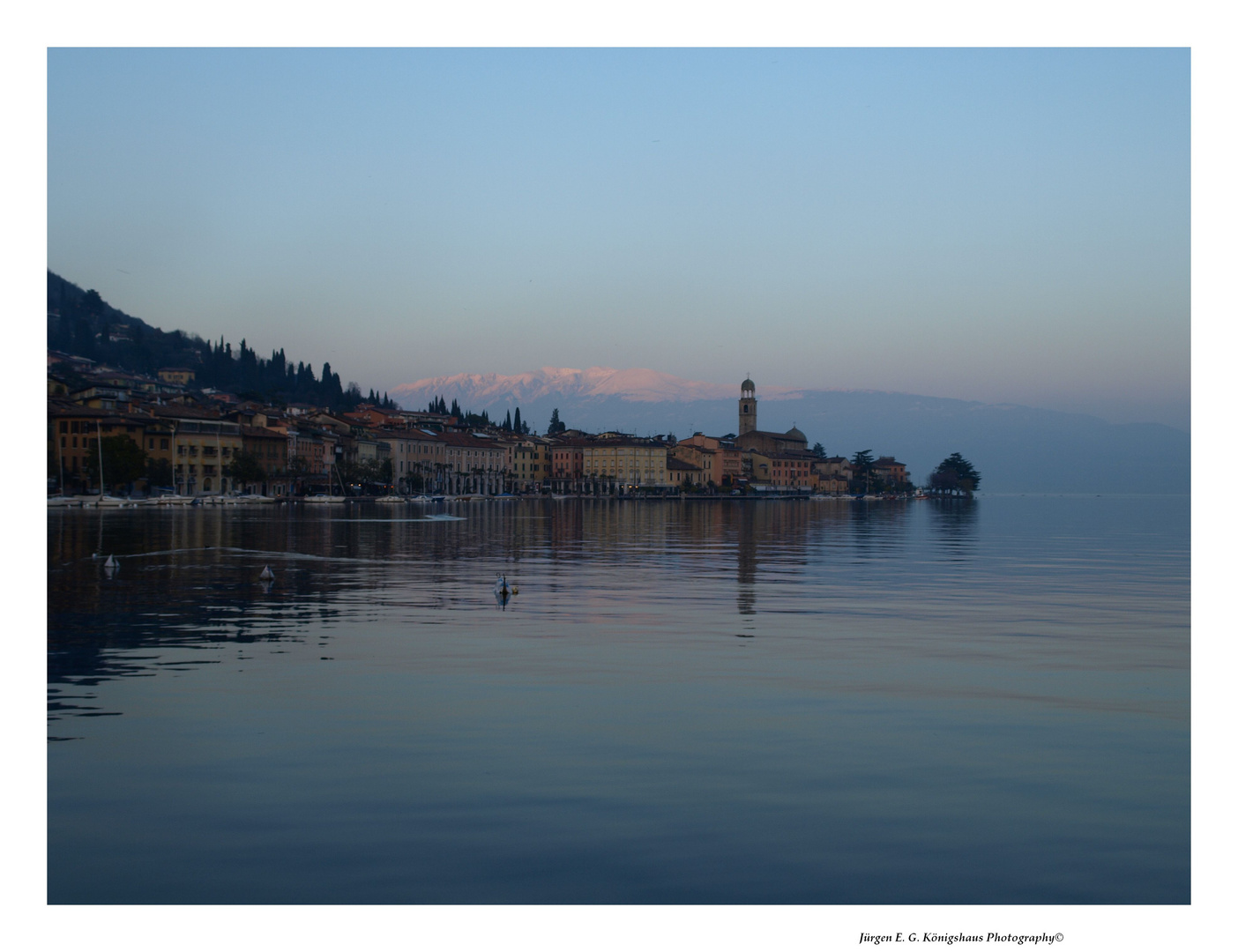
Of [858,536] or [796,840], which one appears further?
[858,536]

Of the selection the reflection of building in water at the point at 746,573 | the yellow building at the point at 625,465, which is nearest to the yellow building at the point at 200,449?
the reflection of building in water at the point at 746,573

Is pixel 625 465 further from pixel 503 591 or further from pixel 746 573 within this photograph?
pixel 503 591

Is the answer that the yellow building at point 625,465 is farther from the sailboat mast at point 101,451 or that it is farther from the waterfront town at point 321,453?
the sailboat mast at point 101,451

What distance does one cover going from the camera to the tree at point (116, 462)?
9056 cm

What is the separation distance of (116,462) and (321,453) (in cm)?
3632

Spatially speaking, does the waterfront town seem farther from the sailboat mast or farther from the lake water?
the lake water

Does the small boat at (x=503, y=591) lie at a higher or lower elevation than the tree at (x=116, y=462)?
lower

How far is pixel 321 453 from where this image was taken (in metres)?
126

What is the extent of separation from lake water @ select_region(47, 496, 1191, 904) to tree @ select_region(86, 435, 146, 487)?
7363cm

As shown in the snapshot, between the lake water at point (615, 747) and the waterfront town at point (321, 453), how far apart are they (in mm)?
58627

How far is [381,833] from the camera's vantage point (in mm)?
7953
